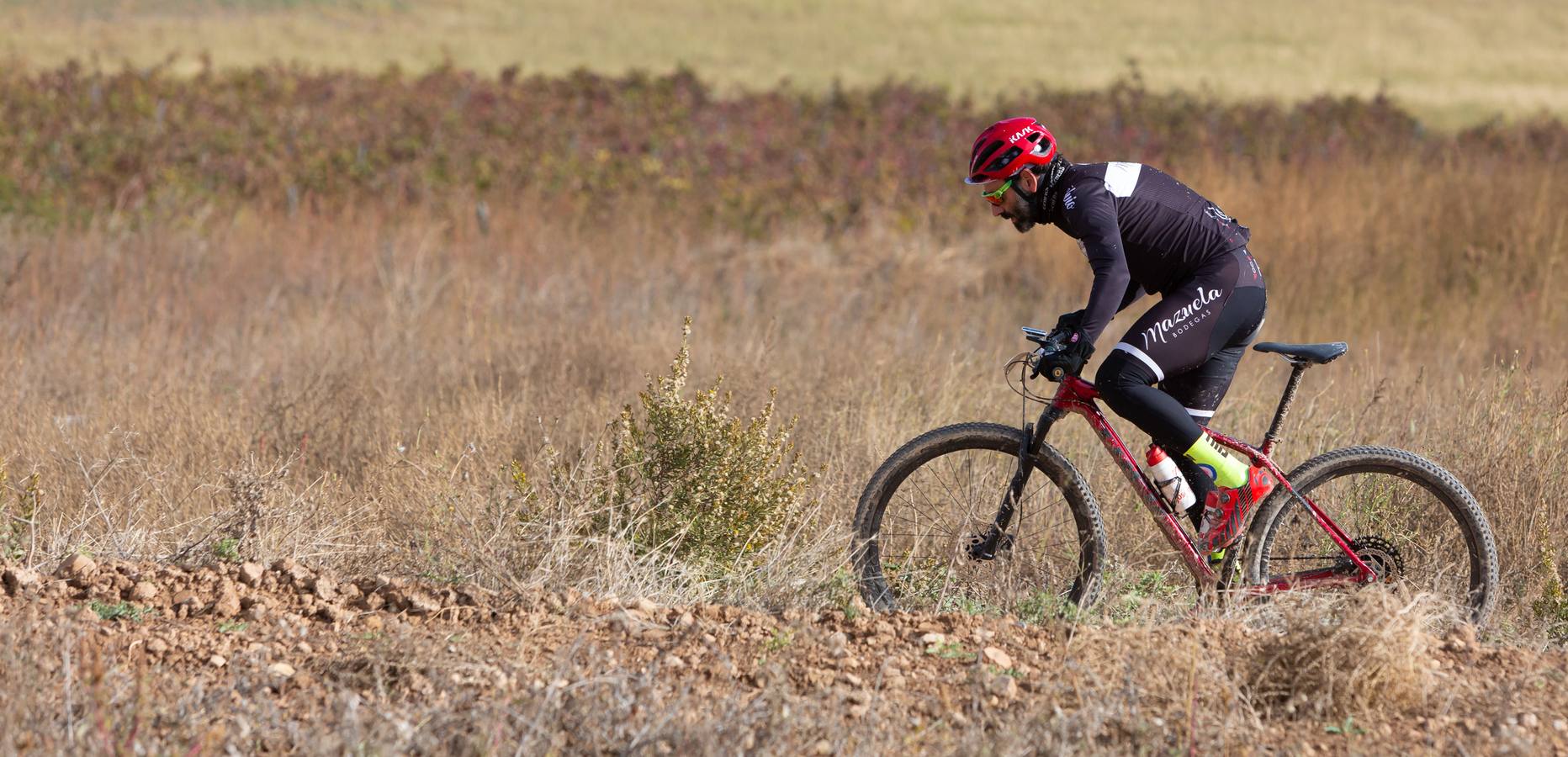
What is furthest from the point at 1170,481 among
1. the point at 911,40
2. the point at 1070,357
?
the point at 911,40

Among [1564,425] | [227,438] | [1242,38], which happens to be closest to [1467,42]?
[1242,38]

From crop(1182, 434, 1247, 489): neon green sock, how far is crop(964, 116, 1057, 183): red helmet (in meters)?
1.14

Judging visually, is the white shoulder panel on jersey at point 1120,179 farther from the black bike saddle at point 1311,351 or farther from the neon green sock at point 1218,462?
the neon green sock at point 1218,462

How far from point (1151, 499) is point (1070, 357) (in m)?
0.66

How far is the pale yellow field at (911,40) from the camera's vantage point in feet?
107

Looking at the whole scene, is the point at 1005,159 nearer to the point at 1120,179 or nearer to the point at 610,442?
the point at 1120,179

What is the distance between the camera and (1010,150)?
4.86 meters

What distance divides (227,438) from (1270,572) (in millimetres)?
4722

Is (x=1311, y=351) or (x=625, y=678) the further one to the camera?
(x=1311, y=351)

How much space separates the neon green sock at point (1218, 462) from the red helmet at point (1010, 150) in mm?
1140

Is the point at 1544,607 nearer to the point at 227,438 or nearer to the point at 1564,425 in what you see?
the point at 1564,425

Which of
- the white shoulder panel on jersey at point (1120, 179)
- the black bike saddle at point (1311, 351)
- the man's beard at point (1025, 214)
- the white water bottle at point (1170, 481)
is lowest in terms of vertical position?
the white water bottle at point (1170, 481)

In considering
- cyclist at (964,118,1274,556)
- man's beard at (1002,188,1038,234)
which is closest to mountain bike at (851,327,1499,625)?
cyclist at (964,118,1274,556)

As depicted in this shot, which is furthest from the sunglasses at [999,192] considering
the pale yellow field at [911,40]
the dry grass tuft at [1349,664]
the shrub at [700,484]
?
the pale yellow field at [911,40]
